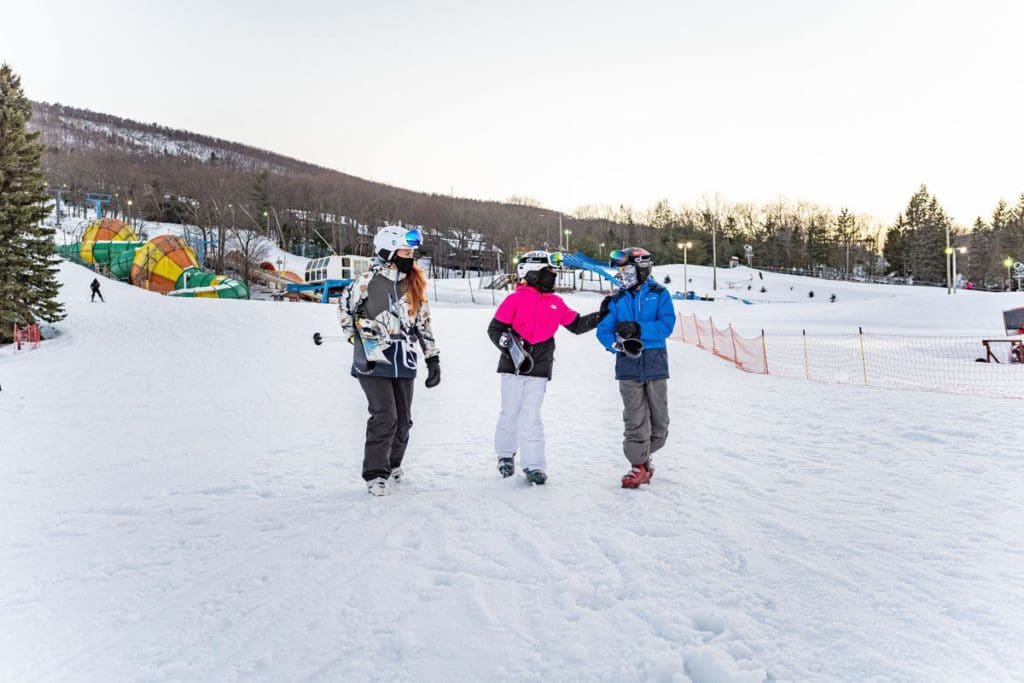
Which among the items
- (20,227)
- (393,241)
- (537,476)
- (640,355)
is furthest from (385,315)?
(20,227)

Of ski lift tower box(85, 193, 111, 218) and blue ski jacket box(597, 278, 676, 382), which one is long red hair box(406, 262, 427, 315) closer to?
blue ski jacket box(597, 278, 676, 382)

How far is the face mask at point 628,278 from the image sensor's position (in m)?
4.87

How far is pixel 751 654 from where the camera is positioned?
234 cm

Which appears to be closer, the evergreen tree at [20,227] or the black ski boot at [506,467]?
the black ski boot at [506,467]

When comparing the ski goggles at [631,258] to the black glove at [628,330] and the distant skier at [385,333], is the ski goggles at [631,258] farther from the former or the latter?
the distant skier at [385,333]

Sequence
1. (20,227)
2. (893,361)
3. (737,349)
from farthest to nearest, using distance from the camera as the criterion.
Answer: (20,227), (737,349), (893,361)

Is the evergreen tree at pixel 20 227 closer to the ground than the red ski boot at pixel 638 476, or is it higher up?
higher up

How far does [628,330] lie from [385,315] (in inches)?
76.6

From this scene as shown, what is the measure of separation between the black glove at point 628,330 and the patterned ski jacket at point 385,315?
5.01 ft

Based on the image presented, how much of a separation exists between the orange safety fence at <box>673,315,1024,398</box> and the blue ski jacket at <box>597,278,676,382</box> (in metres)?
9.05

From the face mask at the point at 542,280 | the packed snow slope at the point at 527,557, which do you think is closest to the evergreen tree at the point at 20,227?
the packed snow slope at the point at 527,557

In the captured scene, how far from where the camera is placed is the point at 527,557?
3301mm

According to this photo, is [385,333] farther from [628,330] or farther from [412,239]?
[628,330]

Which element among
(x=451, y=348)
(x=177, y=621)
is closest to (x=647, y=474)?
(x=177, y=621)
